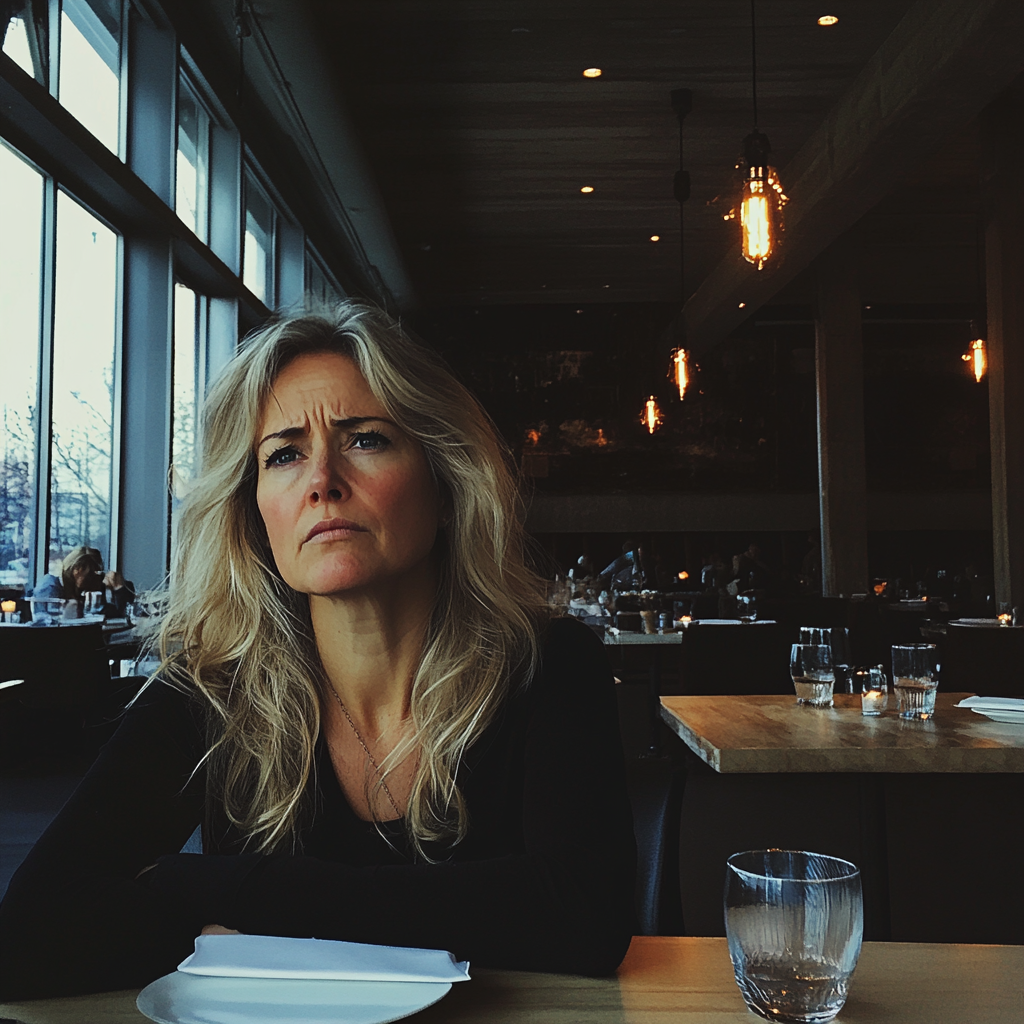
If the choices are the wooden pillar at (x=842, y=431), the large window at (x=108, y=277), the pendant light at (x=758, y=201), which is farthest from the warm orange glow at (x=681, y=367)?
the pendant light at (x=758, y=201)

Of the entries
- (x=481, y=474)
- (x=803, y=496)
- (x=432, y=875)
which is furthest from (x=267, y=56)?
(x=803, y=496)

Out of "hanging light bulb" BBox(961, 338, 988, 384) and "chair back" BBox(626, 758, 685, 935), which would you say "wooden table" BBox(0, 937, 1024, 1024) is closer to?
"chair back" BBox(626, 758, 685, 935)

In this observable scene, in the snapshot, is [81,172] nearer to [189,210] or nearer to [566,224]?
[189,210]

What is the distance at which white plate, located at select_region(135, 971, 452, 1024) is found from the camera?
2.39 ft

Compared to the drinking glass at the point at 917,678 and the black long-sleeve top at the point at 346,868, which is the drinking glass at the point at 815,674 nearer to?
the drinking glass at the point at 917,678

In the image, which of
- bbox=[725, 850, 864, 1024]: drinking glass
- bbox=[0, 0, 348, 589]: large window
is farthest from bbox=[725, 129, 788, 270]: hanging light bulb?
bbox=[725, 850, 864, 1024]: drinking glass

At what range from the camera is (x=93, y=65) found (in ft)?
18.1

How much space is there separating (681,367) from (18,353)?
460 cm

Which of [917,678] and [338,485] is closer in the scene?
[338,485]

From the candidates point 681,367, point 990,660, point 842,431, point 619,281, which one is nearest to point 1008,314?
point 681,367

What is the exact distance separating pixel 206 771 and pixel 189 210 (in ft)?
21.1

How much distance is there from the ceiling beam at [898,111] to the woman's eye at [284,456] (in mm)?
3855

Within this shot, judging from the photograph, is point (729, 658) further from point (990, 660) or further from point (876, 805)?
point (876, 805)

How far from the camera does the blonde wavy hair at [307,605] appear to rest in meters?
1.23
